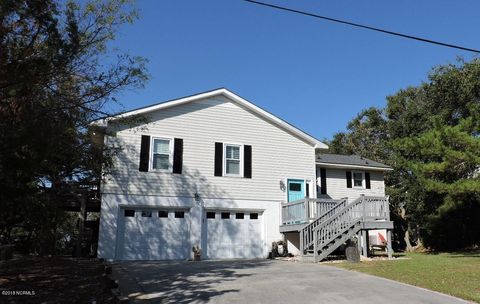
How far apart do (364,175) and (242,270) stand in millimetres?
13813

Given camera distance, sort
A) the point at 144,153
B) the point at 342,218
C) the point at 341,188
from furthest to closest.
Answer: the point at 341,188 → the point at 144,153 → the point at 342,218

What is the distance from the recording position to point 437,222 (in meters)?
24.2

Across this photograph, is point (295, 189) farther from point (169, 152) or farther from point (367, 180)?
point (367, 180)

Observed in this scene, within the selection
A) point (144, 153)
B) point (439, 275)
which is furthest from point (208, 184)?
point (439, 275)

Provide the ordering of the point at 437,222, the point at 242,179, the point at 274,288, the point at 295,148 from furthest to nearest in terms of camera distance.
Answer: the point at 437,222, the point at 295,148, the point at 242,179, the point at 274,288

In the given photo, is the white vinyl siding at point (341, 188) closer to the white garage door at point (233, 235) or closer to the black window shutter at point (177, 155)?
the white garage door at point (233, 235)

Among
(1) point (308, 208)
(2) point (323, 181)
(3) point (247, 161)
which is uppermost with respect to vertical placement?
(3) point (247, 161)

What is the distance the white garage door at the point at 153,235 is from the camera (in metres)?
17.3

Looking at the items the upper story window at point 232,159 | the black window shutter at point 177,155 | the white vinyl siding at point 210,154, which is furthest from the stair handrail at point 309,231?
the black window shutter at point 177,155

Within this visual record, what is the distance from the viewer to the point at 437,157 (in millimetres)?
18672

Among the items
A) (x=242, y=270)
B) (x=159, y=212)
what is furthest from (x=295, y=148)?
(x=242, y=270)

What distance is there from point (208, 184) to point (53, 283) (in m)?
8.91

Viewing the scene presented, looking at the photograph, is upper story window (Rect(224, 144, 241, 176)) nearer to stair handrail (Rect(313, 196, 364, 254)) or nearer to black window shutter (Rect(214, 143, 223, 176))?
black window shutter (Rect(214, 143, 223, 176))

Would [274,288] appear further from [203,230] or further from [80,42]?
[203,230]
